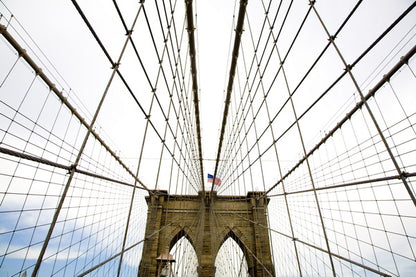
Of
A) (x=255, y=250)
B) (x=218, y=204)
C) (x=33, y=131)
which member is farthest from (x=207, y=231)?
(x=33, y=131)

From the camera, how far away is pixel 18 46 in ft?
8.48

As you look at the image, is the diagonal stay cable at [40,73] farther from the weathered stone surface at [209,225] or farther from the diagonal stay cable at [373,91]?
the weathered stone surface at [209,225]

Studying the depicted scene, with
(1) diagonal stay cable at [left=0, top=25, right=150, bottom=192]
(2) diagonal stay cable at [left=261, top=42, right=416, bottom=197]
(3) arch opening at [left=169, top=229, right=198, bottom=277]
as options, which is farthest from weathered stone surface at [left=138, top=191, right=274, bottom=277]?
(1) diagonal stay cable at [left=0, top=25, right=150, bottom=192]

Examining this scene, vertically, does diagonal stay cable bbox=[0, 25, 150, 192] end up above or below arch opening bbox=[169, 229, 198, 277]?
above

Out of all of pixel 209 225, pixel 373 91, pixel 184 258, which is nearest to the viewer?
pixel 373 91

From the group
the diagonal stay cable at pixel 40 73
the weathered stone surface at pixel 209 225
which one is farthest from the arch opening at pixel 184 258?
the diagonal stay cable at pixel 40 73

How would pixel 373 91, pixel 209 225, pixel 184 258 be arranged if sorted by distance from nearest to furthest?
1. pixel 373 91
2. pixel 184 258
3. pixel 209 225

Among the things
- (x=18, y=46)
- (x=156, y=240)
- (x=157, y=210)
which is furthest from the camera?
(x=157, y=210)

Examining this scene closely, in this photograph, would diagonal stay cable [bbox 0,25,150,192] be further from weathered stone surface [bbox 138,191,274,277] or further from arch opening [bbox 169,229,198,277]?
weathered stone surface [bbox 138,191,274,277]

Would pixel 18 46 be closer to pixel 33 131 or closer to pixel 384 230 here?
pixel 33 131

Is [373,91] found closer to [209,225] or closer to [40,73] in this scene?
[40,73]

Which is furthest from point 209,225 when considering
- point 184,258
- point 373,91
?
point 373,91

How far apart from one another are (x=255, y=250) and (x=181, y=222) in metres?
5.49

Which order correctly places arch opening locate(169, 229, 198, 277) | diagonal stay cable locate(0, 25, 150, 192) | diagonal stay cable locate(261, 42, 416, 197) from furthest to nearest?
arch opening locate(169, 229, 198, 277), diagonal stay cable locate(0, 25, 150, 192), diagonal stay cable locate(261, 42, 416, 197)
